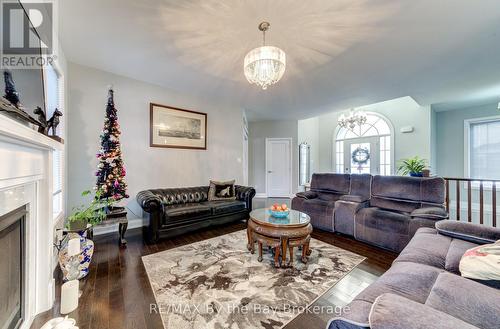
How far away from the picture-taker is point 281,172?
6.96m

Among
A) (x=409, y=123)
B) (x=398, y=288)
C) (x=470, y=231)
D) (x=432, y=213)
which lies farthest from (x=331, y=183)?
(x=409, y=123)

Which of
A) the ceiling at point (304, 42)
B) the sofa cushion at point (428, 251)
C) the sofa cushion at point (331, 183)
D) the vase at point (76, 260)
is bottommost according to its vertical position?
the vase at point (76, 260)

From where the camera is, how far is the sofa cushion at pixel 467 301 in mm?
795

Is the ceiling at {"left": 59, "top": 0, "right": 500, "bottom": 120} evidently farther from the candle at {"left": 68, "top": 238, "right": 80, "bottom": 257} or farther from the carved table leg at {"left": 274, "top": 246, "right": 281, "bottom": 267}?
the carved table leg at {"left": 274, "top": 246, "right": 281, "bottom": 267}

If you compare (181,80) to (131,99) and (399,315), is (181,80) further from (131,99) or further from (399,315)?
(399,315)

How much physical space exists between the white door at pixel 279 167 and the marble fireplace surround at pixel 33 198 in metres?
5.80

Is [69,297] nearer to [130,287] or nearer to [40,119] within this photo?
[130,287]

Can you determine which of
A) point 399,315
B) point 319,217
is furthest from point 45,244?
point 319,217

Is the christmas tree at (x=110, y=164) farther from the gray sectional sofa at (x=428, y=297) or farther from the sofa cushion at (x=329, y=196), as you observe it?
the sofa cushion at (x=329, y=196)

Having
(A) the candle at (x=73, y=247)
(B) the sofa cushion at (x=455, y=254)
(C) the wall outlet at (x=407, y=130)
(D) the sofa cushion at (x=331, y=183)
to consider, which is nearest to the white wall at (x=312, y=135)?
(C) the wall outlet at (x=407, y=130)

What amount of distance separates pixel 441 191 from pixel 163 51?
438cm

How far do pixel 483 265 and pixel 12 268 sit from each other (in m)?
2.98

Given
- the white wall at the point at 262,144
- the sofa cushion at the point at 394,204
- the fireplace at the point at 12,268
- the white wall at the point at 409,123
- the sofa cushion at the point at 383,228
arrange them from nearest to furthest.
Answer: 1. the fireplace at the point at 12,268
2. the sofa cushion at the point at 383,228
3. the sofa cushion at the point at 394,204
4. the white wall at the point at 409,123
5. the white wall at the point at 262,144

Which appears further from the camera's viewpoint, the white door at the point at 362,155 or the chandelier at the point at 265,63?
the white door at the point at 362,155
